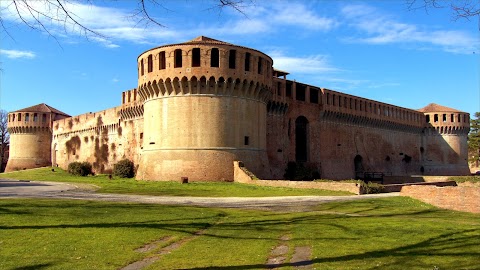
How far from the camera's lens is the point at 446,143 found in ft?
218

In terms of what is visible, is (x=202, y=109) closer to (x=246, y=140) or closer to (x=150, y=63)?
(x=246, y=140)

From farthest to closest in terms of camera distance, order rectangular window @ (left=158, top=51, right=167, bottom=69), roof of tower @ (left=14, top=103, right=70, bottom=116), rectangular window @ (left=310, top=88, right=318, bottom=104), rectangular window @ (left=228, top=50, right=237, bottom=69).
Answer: roof of tower @ (left=14, top=103, right=70, bottom=116)
rectangular window @ (left=310, top=88, right=318, bottom=104)
rectangular window @ (left=158, top=51, right=167, bottom=69)
rectangular window @ (left=228, top=50, right=237, bottom=69)

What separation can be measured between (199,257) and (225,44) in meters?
27.4

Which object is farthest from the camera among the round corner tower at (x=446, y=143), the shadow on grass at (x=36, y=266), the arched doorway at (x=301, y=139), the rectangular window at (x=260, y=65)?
the round corner tower at (x=446, y=143)

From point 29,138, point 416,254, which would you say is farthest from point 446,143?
point 416,254

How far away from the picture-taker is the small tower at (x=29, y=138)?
66.3 metres

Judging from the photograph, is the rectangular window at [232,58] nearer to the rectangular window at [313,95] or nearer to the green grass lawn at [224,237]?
the rectangular window at [313,95]

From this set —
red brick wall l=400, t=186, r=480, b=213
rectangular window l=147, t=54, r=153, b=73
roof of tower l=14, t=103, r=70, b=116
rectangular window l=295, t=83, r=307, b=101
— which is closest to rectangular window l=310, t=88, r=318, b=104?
rectangular window l=295, t=83, r=307, b=101

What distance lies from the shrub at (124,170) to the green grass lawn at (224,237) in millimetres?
27633

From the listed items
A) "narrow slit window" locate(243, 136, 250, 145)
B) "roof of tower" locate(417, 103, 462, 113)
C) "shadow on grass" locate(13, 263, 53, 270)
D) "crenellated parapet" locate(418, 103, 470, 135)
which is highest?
"roof of tower" locate(417, 103, 462, 113)

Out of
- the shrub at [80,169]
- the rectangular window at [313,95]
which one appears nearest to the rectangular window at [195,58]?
the rectangular window at [313,95]

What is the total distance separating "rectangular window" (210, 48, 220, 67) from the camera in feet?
114

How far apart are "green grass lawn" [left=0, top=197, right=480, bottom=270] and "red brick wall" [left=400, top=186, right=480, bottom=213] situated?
1.16m

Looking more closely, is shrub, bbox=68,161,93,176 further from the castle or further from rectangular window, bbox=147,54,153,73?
rectangular window, bbox=147,54,153,73
